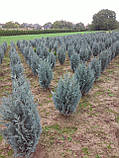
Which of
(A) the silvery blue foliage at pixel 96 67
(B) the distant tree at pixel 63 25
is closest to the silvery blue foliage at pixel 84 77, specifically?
(A) the silvery blue foliage at pixel 96 67

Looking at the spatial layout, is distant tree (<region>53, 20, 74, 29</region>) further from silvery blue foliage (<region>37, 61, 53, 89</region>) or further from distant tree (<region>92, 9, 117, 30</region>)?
silvery blue foliage (<region>37, 61, 53, 89</region>)

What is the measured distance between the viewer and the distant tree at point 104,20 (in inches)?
2611

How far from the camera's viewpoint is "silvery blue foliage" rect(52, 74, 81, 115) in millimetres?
3854

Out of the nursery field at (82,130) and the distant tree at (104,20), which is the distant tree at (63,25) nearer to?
the distant tree at (104,20)

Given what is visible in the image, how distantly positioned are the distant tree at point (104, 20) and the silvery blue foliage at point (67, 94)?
69.4 meters

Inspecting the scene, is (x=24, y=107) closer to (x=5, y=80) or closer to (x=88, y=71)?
(x=88, y=71)

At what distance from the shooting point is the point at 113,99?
5289 mm

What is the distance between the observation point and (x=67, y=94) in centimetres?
382

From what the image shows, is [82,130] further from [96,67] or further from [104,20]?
[104,20]

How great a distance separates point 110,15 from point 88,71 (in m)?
78.1

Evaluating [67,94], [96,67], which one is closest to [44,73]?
[67,94]

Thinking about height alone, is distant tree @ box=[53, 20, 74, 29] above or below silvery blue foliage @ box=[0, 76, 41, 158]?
above

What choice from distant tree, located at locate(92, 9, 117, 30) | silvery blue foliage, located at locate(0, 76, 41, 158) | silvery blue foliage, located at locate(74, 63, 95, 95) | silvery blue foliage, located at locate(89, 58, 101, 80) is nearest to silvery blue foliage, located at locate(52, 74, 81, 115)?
silvery blue foliage, located at locate(74, 63, 95, 95)

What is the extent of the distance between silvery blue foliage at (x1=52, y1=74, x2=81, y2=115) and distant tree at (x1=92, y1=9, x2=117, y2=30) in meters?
69.4
